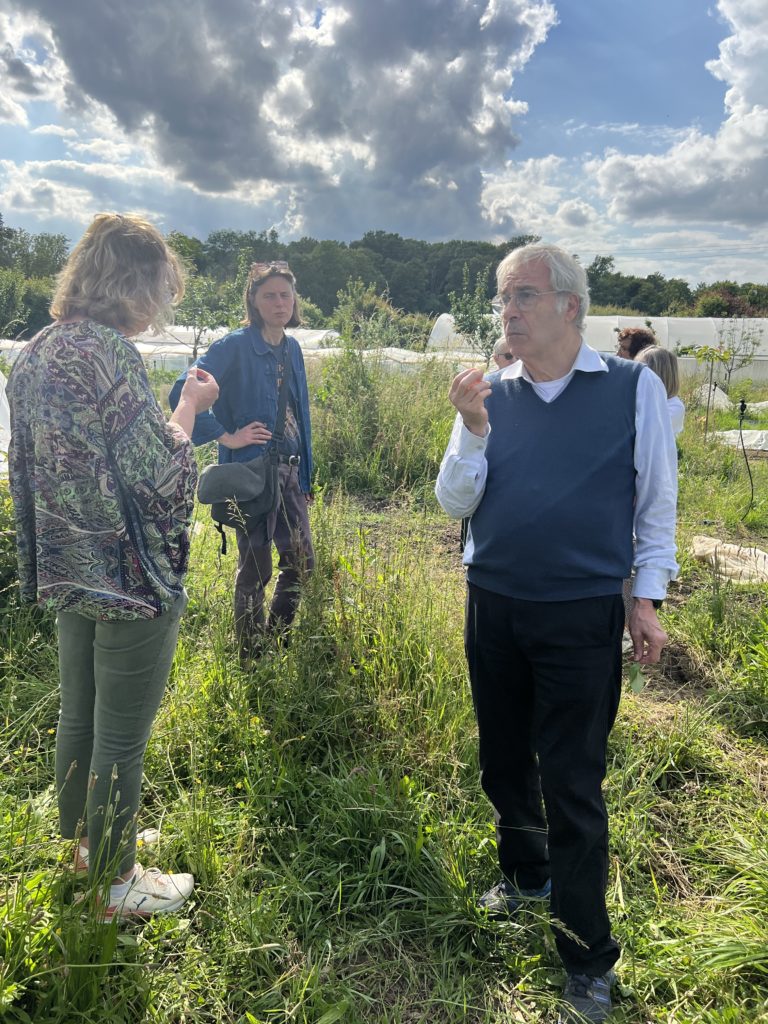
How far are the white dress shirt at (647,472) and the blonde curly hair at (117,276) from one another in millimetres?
983

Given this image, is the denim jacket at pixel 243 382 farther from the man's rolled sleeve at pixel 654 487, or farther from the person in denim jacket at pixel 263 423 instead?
the man's rolled sleeve at pixel 654 487

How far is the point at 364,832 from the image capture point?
2336mm

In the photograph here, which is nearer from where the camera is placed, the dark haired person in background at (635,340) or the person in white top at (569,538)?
the person in white top at (569,538)

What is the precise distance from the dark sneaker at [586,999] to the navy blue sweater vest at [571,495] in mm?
1074

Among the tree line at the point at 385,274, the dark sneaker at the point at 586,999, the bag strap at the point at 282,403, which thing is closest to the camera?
the dark sneaker at the point at 586,999

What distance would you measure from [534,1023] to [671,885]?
0.80m

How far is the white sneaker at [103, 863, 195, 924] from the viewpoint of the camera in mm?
1934

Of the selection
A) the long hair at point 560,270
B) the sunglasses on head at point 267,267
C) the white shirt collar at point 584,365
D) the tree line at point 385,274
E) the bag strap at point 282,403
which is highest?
the tree line at point 385,274

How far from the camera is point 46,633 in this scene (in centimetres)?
354

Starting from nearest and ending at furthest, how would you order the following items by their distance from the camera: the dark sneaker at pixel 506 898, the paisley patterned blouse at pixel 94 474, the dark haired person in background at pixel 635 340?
the paisley patterned blouse at pixel 94 474, the dark sneaker at pixel 506 898, the dark haired person in background at pixel 635 340

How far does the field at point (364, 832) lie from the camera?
177 cm

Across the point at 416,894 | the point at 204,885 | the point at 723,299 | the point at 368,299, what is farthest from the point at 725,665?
the point at 723,299

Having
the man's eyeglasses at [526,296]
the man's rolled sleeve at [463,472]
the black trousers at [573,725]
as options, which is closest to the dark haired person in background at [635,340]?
the man's eyeglasses at [526,296]

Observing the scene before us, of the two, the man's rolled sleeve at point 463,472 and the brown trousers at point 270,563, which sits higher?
the man's rolled sleeve at point 463,472
